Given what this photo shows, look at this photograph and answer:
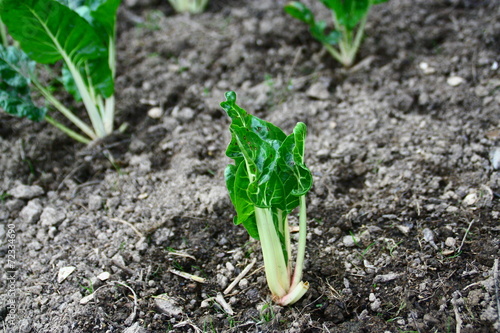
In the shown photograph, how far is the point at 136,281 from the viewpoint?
89.9 inches

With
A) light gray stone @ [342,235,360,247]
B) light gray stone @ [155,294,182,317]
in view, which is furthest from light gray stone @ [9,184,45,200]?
light gray stone @ [342,235,360,247]

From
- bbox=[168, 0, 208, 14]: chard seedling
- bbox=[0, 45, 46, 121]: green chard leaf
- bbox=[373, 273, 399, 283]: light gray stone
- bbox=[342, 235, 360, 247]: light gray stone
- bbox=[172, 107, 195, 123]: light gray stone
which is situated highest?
bbox=[0, 45, 46, 121]: green chard leaf

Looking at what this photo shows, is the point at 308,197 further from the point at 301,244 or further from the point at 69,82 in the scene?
the point at 69,82

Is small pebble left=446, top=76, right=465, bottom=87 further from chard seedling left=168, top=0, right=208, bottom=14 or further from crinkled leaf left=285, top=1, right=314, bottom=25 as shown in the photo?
chard seedling left=168, top=0, right=208, bottom=14

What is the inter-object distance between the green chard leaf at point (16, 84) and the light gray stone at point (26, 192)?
43cm

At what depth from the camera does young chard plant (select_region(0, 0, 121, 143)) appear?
273cm

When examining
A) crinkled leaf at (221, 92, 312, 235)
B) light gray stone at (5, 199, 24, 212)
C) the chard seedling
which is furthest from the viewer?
the chard seedling

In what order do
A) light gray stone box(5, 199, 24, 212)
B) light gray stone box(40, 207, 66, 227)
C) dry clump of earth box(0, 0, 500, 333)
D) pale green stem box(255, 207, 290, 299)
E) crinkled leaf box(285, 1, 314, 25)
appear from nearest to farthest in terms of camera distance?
pale green stem box(255, 207, 290, 299) → dry clump of earth box(0, 0, 500, 333) → light gray stone box(40, 207, 66, 227) → light gray stone box(5, 199, 24, 212) → crinkled leaf box(285, 1, 314, 25)

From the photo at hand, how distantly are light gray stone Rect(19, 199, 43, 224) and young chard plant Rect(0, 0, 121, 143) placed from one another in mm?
557

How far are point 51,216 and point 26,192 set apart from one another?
306mm

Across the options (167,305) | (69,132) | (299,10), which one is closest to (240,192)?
(167,305)

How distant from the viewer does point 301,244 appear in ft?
6.78

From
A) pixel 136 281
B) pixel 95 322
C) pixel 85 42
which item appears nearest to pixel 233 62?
pixel 85 42

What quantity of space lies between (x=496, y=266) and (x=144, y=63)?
112 inches
